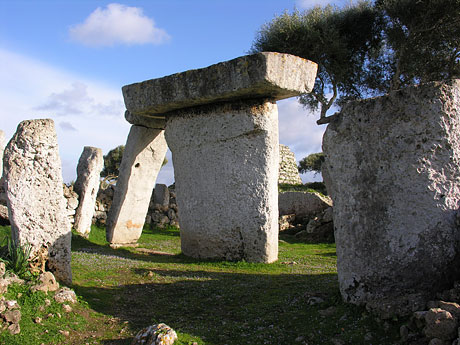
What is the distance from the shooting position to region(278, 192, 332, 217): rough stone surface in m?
15.5

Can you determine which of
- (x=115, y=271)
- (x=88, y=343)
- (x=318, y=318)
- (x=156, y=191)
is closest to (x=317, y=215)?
(x=156, y=191)

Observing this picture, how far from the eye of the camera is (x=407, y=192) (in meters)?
5.24

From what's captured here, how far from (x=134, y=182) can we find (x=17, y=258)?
6608 mm

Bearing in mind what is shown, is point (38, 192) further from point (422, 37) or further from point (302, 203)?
point (422, 37)

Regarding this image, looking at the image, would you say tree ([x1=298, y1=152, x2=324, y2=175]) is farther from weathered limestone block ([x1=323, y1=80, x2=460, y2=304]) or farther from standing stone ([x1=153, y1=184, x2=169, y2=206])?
weathered limestone block ([x1=323, y1=80, x2=460, y2=304])

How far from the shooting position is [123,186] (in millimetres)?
12602

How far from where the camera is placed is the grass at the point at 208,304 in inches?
206

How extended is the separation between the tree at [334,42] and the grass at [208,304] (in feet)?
58.7

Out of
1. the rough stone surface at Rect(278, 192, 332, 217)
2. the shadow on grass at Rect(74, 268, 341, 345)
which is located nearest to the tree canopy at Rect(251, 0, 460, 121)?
the rough stone surface at Rect(278, 192, 332, 217)

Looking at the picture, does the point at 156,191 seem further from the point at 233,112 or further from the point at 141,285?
the point at 141,285

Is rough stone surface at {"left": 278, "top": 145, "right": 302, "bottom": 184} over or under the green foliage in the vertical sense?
→ over

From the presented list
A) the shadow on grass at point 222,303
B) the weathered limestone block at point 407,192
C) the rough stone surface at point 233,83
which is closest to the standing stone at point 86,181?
the rough stone surface at point 233,83

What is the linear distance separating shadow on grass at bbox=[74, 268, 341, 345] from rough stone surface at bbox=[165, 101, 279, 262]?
1071 mm

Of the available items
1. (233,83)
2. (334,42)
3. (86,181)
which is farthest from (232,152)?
(334,42)
